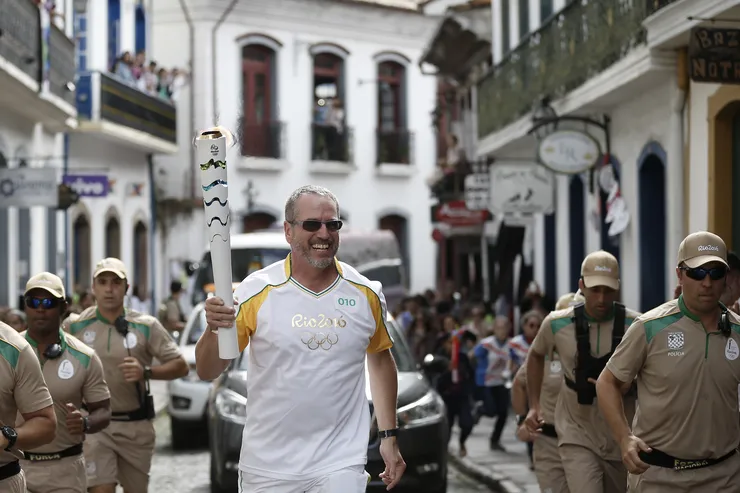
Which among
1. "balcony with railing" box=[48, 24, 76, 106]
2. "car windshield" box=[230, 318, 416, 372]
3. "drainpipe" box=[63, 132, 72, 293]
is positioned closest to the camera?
"car windshield" box=[230, 318, 416, 372]

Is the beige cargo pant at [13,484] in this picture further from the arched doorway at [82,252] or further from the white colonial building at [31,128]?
the arched doorway at [82,252]

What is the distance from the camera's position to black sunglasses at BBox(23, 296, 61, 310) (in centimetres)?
791

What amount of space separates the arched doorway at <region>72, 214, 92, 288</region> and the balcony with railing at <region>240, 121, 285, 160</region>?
8328mm

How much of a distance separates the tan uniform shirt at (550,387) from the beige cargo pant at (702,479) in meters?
2.34

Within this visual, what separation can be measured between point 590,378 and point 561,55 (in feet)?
38.1

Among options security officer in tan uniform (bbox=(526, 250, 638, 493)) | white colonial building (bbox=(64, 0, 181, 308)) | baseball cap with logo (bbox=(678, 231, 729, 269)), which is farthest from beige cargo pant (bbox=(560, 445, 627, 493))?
white colonial building (bbox=(64, 0, 181, 308))

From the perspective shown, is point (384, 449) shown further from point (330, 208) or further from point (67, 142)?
point (67, 142)

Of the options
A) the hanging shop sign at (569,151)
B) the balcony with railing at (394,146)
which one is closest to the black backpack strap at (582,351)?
the hanging shop sign at (569,151)

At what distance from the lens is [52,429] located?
5727 millimetres

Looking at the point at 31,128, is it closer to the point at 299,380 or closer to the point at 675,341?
the point at 675,341

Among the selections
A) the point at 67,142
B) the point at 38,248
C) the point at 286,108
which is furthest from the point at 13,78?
the point at 286,108

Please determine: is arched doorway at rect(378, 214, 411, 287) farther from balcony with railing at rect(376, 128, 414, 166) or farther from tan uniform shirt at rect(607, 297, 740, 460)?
tan uniform shirt at rect(607, 297, 740, 460)

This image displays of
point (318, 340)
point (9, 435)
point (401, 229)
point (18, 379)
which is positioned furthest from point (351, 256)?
point (9, 435)

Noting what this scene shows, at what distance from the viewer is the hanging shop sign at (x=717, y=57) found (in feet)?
38.3
